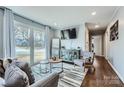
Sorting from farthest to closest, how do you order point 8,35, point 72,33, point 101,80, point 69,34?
point 69,34 < point 72,33 < point 8,35 < point 101,80

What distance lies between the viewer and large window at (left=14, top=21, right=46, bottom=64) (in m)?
4.38

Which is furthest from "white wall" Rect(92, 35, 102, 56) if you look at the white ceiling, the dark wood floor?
the dark wood floor

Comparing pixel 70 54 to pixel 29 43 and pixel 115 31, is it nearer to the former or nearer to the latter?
pixel 29 43

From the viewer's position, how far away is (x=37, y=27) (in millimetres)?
5496

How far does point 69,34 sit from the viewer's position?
6359mm

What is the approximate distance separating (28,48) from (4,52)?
160cm

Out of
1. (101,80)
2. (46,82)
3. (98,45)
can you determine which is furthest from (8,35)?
(98,45)

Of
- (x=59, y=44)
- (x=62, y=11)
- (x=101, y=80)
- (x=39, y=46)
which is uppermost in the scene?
(x=62, y=11)

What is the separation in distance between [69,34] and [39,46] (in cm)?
177

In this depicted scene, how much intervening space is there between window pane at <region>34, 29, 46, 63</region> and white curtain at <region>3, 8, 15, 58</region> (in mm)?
1933

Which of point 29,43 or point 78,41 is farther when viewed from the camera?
point 78,41

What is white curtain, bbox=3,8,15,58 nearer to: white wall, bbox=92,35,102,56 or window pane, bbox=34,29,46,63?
window pane, bbox=34,29,46,63

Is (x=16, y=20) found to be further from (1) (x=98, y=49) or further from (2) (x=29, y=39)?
(1) (x=98, y=49)
